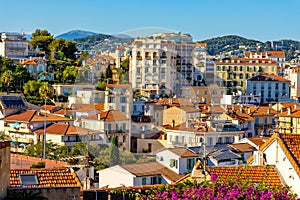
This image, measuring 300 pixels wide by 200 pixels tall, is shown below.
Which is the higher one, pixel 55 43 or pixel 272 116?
pixel 55 43

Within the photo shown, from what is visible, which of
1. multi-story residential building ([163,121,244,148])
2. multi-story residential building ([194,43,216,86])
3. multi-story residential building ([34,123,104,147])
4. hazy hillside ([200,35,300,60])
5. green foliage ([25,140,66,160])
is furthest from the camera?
hazy hillside ([200,35,300,60])

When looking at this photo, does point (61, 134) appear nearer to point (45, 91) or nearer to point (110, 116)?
point (45, 91)

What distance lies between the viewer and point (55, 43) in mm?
73125

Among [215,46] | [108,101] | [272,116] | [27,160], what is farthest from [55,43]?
[215,46]

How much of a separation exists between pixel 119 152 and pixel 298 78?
250 feet

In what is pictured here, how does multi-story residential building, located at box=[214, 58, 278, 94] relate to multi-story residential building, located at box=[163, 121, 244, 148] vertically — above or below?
above

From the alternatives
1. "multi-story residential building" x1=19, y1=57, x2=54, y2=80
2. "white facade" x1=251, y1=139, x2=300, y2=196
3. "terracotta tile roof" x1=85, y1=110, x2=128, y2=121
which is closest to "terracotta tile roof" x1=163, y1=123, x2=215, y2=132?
"terracotta tile roof" x1=85, y1=110, x2=128, y2=121

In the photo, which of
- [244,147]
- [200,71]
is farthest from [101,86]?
[244,147]

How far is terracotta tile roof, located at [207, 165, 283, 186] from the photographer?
35.1 ft

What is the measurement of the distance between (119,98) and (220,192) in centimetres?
256

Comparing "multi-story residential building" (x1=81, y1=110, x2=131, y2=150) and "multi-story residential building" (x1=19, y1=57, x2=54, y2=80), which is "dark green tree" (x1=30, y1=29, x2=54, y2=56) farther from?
"multi-story residential building" (x1=81, y1=110, x2=131, y2=150)

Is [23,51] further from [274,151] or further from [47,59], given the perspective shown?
[274,151]

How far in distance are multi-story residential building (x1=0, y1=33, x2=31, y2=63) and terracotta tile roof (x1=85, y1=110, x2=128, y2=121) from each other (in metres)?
62.7

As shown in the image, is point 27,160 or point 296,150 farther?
point 27,160
